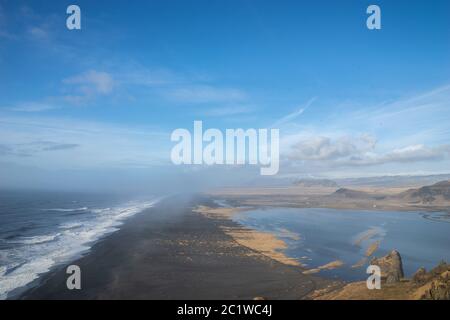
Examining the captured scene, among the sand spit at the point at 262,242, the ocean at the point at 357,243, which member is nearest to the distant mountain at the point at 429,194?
the ocean at the point at 357,243

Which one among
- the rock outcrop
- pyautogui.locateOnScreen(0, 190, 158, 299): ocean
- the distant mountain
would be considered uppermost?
the rock outcrop

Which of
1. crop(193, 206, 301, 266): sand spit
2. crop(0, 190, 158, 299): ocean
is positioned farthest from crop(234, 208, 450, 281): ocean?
crop(0, 190, 158, 299): ocean

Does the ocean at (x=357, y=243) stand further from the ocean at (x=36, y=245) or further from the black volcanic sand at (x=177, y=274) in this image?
the ocean at (x=36, y=245)

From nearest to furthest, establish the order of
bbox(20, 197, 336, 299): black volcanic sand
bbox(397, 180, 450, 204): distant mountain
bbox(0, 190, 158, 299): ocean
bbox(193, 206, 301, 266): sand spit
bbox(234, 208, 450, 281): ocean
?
bbox(20, 197, 336, 299): black volcanic sand
bbox(0, 190, 158, 299): ocean
bbox(234, 208, 450, 281): ocean
bbox(193, 206, 301, 266): sand spit
bbox(397, 180, 450, 204): distant mountain

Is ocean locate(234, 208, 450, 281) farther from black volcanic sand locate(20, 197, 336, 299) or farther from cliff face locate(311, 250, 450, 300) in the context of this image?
black volcanic sand locate(20, 197, 336, 299)

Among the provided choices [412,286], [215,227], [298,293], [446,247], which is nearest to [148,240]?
[215,227]

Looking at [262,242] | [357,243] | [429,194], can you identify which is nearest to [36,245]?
[262,242]

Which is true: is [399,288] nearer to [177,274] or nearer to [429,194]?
[177,274]
